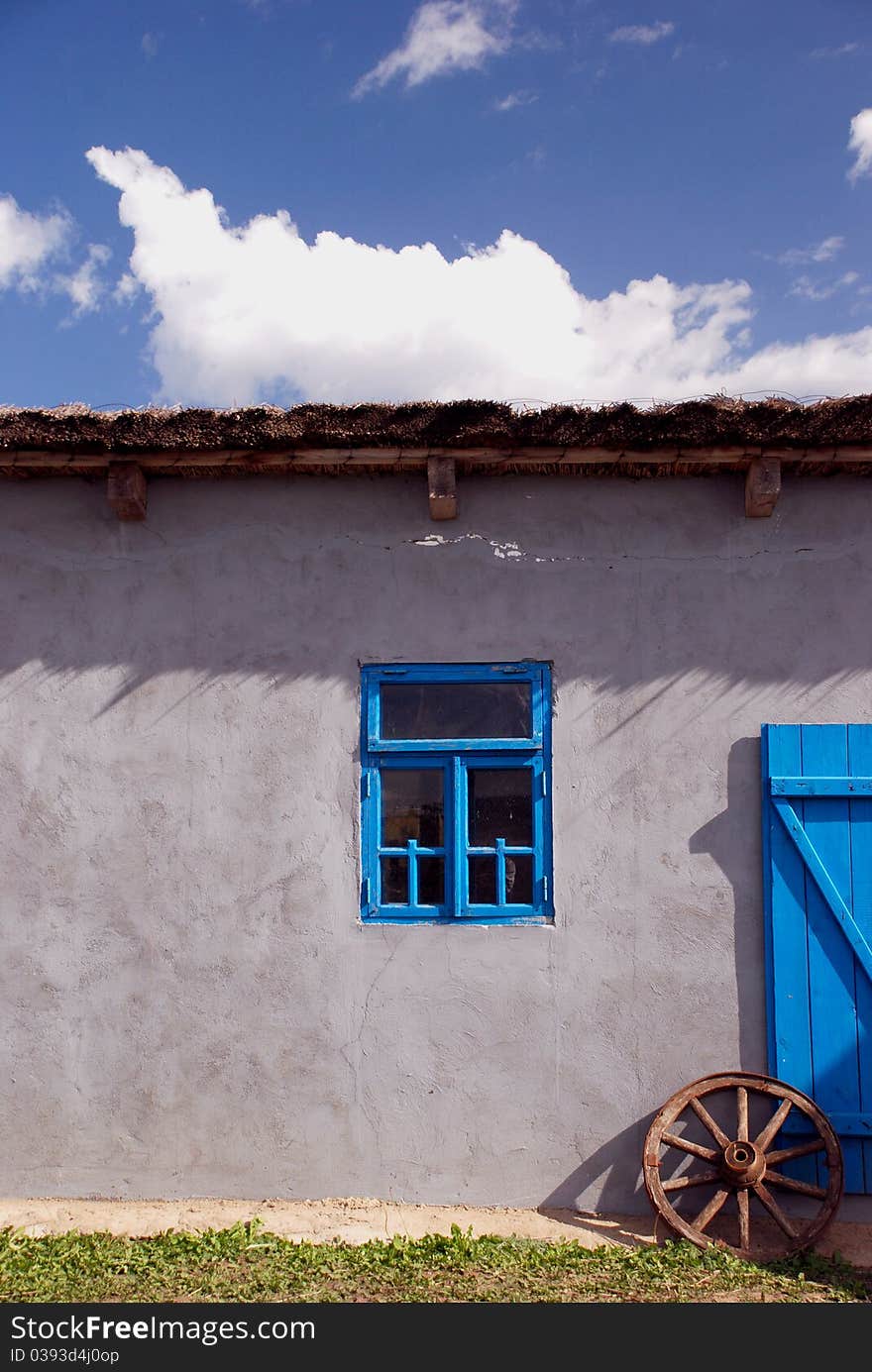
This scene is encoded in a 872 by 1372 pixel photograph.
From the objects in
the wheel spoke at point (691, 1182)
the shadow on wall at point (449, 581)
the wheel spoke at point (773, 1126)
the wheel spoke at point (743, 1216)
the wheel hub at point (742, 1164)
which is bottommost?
the wheel spoke at point (743, 1216)

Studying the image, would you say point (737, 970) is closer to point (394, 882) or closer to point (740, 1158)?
point (740, 1158)

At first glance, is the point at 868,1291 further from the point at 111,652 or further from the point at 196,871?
the point at 111,652

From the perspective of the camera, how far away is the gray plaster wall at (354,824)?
478 cm

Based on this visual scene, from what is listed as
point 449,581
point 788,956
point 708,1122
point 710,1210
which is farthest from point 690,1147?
point 449,581

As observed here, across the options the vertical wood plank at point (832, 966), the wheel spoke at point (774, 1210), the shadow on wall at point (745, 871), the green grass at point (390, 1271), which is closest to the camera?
the green grass at point (390, 1271)

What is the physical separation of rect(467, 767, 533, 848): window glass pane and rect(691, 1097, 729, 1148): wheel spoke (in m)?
1.42

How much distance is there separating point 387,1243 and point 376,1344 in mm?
831

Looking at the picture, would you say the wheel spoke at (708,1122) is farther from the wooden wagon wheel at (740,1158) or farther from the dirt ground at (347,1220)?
the dirt ground at (347,1220)

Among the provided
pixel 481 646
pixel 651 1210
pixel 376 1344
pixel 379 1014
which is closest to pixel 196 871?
pixel 379 1014

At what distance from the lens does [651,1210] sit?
4.70 m

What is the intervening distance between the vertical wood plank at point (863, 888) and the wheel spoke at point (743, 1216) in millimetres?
645

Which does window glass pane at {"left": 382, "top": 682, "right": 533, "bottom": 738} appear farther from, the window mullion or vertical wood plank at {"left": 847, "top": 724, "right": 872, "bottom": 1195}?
vertical wood plank at {"left": 847, "top": 724, "right": 872, "bottom": 1195}

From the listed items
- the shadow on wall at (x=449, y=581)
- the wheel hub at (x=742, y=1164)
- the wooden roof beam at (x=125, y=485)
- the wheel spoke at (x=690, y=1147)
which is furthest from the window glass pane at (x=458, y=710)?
the wheel hub at (x=742, y=1164)

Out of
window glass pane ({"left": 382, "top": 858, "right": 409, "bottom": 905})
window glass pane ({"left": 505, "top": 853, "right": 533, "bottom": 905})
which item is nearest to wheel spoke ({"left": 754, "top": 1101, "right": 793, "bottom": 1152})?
window glass pane ({"left": 505, "top": 853, "right": 533, "bottom": 905})
